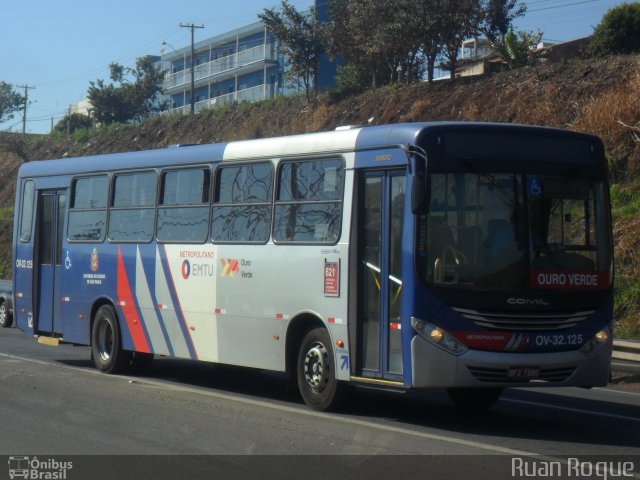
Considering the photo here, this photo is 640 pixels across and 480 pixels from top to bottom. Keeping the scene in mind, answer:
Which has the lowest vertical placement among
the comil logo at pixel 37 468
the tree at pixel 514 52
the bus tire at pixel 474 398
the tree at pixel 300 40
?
the comil logo at pixel 37 468

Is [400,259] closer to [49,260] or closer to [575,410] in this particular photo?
[575,410]

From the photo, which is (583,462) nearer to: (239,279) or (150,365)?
(239,279)

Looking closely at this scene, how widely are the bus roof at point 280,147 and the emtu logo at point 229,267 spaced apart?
1317mm

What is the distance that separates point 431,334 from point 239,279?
139 inches

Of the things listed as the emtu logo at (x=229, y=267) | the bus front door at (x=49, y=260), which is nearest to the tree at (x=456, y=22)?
the bus front door at (x=49, y=260)

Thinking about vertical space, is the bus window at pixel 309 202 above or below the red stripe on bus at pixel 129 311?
above

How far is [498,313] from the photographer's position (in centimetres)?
1004

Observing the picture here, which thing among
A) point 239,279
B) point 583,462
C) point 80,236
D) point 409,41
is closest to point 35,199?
point 80,236

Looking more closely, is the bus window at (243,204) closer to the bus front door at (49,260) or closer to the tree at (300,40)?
the bus front door at (49,260)

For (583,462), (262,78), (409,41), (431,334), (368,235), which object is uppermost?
(262,78)

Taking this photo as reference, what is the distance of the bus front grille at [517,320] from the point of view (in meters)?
10.0

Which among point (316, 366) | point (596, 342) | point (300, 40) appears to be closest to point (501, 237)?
point (596, 342)

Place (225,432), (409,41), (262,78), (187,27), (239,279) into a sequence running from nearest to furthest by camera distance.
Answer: (225,432) → (239,279) → (409,41) → (187,27) → (262,78)

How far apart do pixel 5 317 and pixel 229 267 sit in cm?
1529
